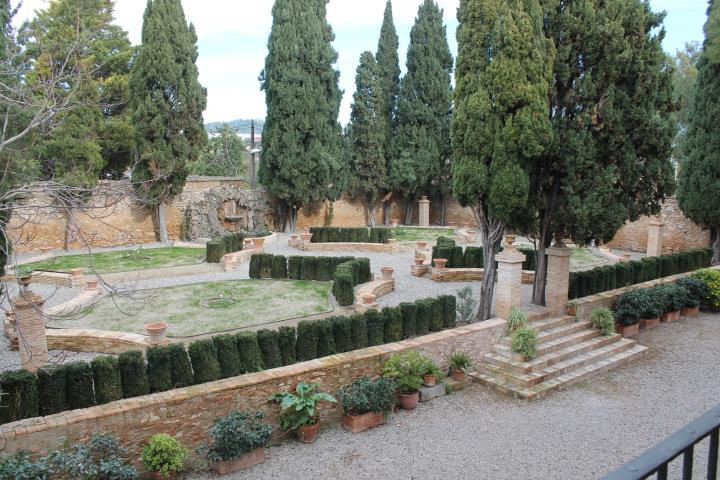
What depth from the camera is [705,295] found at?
1374cm

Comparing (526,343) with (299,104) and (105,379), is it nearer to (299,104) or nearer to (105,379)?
(105,379)

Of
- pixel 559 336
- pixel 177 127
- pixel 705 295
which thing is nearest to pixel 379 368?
pixel 559 336

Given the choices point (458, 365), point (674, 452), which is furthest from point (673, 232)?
point (674, 452)

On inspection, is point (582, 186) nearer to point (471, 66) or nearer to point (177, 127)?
point (471, 66)

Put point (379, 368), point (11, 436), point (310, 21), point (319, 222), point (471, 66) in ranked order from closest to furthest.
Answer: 1. point (11, 436)
2. point (379, 368)
3. point (471, 66)
4. point (310, 21)
5. point (319, 222)

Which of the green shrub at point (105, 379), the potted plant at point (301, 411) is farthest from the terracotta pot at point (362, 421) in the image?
the green shrub at point (105, 379)

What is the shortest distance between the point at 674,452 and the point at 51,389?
769 centimetres

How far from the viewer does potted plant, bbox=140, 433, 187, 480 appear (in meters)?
6.23

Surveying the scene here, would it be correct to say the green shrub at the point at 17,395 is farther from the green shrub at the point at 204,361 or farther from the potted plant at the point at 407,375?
the potted plant at the point at 407,375

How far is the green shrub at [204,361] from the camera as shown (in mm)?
8023

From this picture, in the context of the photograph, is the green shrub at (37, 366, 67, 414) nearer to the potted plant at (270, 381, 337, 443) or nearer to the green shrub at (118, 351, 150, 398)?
the green shrub at (118, 351, 150, 398)

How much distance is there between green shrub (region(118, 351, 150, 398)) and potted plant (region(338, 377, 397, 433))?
2996 mm

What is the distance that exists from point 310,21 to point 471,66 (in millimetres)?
17749

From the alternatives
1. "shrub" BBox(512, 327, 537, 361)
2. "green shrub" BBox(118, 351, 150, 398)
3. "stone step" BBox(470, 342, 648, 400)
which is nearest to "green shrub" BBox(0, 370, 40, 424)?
"green shrub" BBox(118, 351, 150, 398)
